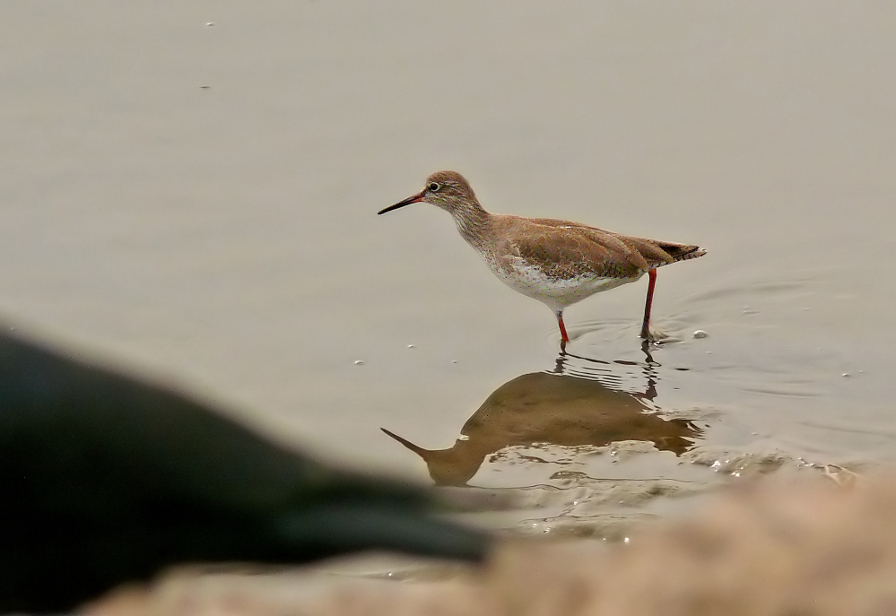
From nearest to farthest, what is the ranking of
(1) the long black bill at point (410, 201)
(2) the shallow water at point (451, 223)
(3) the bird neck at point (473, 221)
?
(2) the shallow water at point (451, 223), (3) the bird neck at point (473, 221), (1) the long black bill at point (410, 201)

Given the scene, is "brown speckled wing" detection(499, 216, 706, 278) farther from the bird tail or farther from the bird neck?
the bird neck

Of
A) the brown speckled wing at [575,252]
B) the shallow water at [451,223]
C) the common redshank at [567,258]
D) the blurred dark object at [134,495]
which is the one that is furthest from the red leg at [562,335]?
the blurred dark object at [134,495]

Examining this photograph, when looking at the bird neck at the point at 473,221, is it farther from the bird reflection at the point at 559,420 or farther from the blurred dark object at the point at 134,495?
the blurred dark object at the point at 134,495

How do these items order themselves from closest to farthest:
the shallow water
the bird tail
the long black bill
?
the shallow water → the bird tail → the long black bill

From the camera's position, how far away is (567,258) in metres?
6.20

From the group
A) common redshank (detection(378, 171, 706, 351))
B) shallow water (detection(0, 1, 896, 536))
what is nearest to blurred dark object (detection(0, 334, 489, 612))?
shallow water (detection(0, 1, 896, 536))

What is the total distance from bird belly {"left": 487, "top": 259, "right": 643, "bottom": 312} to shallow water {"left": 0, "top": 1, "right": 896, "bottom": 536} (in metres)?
0.25

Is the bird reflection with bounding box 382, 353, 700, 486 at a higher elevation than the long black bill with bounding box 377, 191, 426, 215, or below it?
below

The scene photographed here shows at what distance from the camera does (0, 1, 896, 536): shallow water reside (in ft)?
17.7

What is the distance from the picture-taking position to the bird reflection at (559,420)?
16.9 ft

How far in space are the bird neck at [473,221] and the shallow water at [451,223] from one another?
0.98ft

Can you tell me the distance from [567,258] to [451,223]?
168 centimetres

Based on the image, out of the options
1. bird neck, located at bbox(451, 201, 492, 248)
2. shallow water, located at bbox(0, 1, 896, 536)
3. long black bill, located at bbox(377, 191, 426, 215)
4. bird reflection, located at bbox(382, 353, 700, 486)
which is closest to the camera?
bird reflection, located at bbox(382, 353, 700, 486)

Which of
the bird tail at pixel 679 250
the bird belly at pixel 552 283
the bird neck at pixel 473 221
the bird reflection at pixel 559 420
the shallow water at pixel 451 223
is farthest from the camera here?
the bird neck at pixel 473 221
